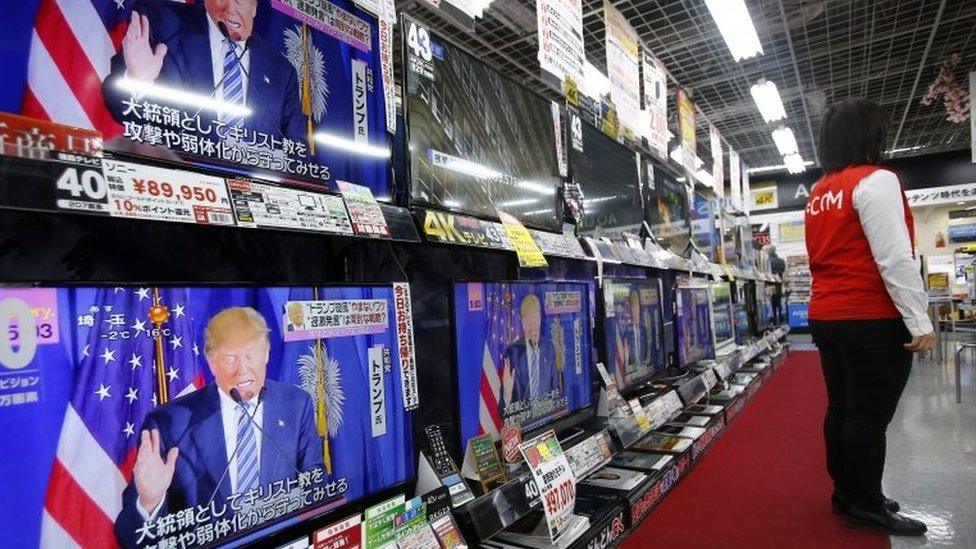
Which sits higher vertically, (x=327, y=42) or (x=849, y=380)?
(x=327, y=42)

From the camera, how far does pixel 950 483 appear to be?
2742 millimetres

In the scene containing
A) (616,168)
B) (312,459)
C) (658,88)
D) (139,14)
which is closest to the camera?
(139,14)

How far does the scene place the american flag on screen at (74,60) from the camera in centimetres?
76

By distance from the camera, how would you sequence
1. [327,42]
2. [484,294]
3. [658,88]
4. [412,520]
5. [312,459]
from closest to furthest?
[312,459], [412,520], [327,42], [484,294], [658,88]

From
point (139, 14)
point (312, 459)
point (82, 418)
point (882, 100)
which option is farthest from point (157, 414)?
point (882, 100)

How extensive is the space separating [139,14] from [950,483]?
3.81 meters

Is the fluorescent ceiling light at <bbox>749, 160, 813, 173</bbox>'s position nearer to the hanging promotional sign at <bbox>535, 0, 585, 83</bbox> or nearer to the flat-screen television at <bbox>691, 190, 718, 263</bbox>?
the flat-screen television at <bbox>691, 190, 718, 263</bbox>

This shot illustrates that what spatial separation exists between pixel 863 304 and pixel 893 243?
270 millimetres

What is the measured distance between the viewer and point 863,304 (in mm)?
2160

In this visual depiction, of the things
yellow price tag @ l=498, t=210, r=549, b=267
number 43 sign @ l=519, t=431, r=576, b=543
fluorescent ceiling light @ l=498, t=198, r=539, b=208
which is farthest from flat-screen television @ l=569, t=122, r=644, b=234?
number 43 sign @ l=519, t=431, r=576, b=543

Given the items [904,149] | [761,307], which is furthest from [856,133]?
[904,149]

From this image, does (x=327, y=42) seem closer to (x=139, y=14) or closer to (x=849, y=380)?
(x=139, y=14)

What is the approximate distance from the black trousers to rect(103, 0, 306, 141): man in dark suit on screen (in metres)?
2.24

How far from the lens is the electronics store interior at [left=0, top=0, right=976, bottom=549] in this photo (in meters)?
0.75
